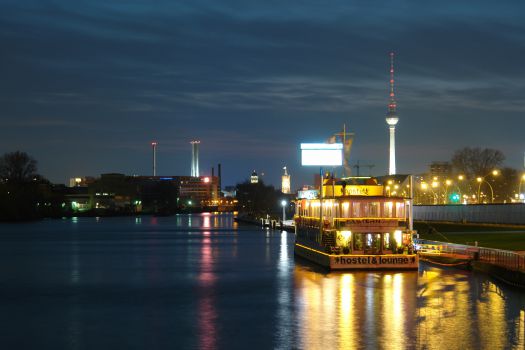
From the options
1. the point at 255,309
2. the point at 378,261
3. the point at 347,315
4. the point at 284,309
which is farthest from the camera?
the point at 378,261

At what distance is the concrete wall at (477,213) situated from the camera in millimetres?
97000

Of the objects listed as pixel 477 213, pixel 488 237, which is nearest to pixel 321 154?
pixel 488 237

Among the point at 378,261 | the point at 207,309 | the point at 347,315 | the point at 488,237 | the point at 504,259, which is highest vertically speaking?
the point at 488,237

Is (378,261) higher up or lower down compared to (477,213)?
lower down

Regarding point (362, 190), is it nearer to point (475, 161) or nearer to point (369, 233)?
point (369, 233)

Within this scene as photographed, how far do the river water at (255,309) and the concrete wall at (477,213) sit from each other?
4323cm

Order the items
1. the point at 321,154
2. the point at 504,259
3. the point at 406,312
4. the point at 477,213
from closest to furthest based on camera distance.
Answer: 1. the point at 406,312
2. the point at 504,259
3. the point at 321,154
4. the point at 477,213

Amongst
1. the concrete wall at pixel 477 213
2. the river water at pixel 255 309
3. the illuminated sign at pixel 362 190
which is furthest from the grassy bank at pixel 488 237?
the illuminated sign at pixel 362 190

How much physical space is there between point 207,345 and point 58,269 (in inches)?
1455

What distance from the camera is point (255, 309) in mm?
38281

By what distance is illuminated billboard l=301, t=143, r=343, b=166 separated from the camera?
71.3m

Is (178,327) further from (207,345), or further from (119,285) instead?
(119,285)

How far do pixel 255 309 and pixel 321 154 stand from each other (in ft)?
113

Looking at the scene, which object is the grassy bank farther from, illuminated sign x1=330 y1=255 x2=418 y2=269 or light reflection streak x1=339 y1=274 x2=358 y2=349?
light reflection streak x1=339 y1=274 x2=358 y2=349
